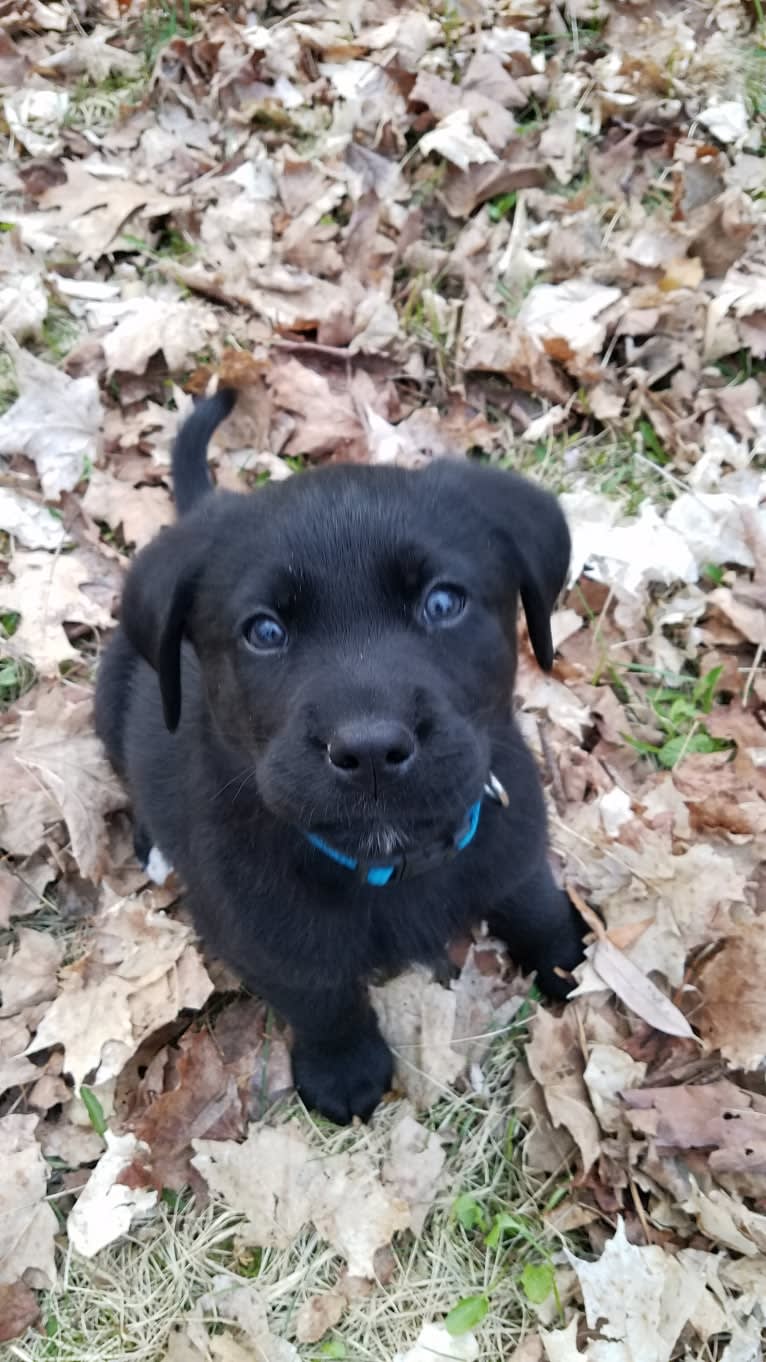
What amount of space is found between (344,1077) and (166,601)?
1216 mm

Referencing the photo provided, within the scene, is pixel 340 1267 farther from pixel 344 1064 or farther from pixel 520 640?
pixel 520 640

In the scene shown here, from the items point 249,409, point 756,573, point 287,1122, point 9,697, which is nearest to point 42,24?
point 249,409

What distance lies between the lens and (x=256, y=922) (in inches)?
82.3

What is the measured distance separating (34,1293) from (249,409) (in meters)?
2.64

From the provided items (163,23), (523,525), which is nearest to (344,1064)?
(523,525)

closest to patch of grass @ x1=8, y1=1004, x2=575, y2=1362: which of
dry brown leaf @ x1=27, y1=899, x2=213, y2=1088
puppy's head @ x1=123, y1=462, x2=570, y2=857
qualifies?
dry brown leaf @ x1=27, y1=899, x2=213, y2=1088

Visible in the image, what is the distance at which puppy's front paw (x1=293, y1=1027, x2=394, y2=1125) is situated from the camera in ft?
8.07

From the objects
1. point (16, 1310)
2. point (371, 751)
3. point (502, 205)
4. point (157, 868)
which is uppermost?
point (371, 751)

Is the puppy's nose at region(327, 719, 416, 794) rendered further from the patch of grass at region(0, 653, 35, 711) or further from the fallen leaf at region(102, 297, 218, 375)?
the fallen leaf at region(102, 297, 218, 375)

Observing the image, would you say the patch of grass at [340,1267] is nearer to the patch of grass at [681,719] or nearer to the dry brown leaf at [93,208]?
the patch of grass at [681,719]

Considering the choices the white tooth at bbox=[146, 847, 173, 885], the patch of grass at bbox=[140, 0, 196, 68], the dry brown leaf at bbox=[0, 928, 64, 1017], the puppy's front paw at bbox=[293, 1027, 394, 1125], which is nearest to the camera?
the puppy's front paw at bbox=[293, 1027, 394, 1125]

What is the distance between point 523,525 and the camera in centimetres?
201

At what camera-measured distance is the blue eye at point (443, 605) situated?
Result: 6.04 feet

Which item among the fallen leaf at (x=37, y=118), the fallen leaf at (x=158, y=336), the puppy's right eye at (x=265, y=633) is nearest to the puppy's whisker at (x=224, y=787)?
the puppy's right eye at (x=265, y=633)
